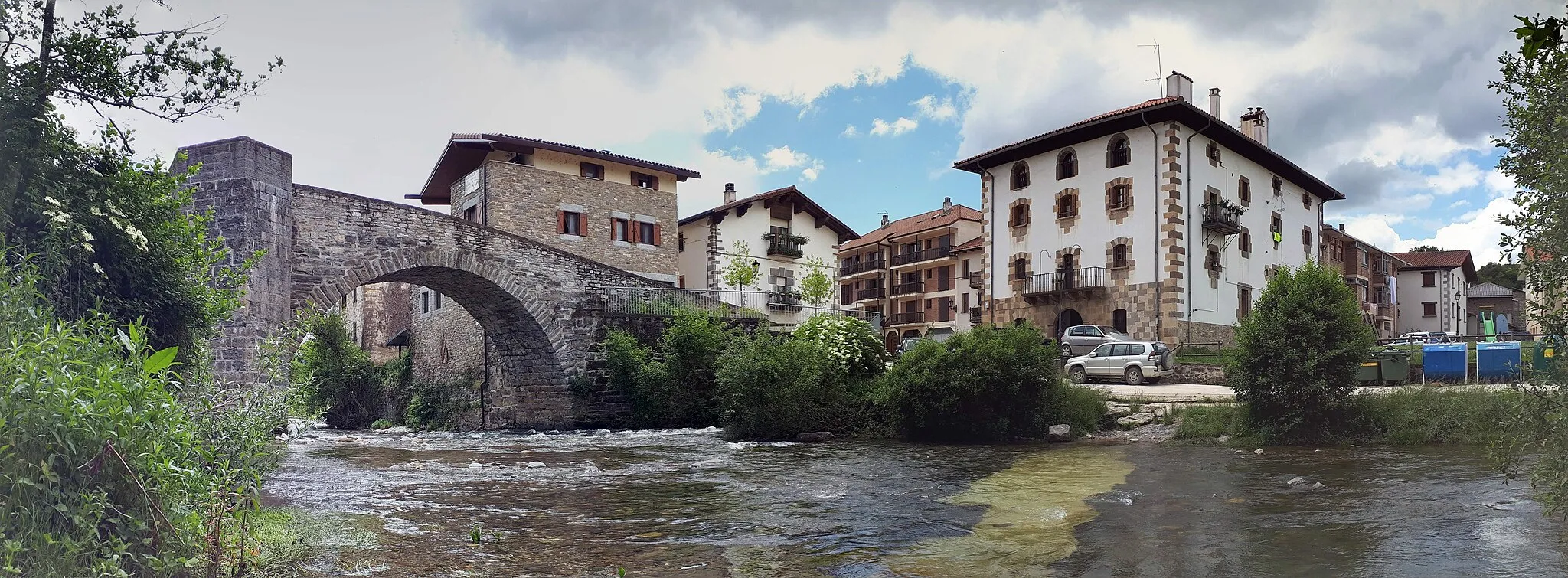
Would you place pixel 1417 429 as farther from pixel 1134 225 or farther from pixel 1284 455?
pixel 1134 225

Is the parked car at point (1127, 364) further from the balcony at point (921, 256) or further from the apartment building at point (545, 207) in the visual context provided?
the balcony at point (921, 256)

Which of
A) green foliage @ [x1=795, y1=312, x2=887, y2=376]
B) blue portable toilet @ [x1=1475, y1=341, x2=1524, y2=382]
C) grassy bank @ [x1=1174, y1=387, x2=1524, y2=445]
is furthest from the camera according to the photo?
green foliage @ [x1=795, y1=312, x2=887, y2=376]

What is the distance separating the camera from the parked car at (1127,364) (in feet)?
84.6

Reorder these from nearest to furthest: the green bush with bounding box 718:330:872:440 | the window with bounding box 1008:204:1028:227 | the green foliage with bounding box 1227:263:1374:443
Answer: the green foliage with bounding box 1227:263:1374:443, the green bush with bounding box 718:330:872:440, the window with bounding box 1008:204:1028:227

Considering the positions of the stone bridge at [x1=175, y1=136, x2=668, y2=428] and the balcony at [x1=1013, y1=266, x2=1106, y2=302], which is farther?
the balcony at [x1=1013, y1=266, x2=1106, y2=302]

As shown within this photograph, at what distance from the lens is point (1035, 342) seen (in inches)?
733

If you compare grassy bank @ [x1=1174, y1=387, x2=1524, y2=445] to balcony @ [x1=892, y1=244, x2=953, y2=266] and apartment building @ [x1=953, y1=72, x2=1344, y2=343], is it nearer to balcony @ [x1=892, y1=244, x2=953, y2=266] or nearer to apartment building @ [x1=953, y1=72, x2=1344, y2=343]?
apartment building @ [x1=953, y1=72, x2=1344, y2=343]

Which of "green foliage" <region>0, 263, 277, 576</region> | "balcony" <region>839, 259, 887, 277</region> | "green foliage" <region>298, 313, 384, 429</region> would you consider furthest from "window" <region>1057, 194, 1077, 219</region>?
"green foliage" <region>0, 263, 277, 576</region>

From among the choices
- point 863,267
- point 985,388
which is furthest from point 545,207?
point 863,267

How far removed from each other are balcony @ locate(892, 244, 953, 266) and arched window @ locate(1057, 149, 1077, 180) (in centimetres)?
1617

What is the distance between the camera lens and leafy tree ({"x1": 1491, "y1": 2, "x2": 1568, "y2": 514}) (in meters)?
5.92

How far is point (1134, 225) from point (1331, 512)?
89.7 ft

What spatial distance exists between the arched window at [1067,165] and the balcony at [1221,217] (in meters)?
5.07

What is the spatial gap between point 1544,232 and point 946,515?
572cm
